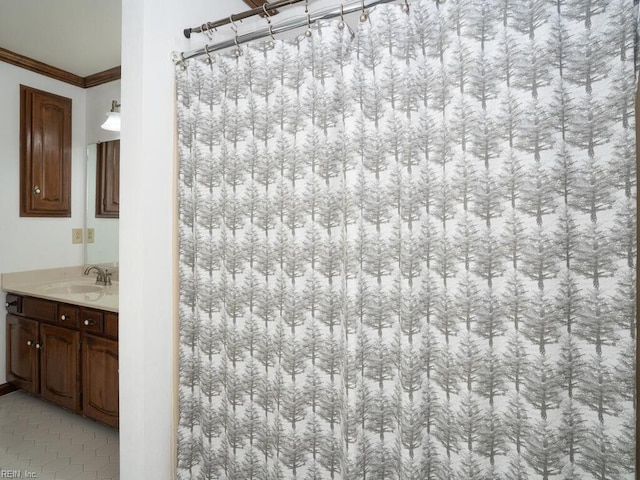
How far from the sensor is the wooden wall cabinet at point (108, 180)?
2914mm

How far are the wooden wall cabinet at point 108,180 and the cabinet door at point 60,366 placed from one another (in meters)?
0.98

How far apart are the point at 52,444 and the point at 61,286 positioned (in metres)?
1.13

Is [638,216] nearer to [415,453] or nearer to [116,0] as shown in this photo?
[415,453]

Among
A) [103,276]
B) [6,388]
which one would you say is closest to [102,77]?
[103,276]

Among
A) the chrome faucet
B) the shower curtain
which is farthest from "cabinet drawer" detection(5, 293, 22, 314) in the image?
the shower curtain

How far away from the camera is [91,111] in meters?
3.11

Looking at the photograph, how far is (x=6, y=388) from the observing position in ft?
9.09

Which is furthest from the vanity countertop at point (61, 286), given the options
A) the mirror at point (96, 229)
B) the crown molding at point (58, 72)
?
the crown molding at point (58, 72)

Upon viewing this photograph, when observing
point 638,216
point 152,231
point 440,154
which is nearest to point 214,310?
point 152,231

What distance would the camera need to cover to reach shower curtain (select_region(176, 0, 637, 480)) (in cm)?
95

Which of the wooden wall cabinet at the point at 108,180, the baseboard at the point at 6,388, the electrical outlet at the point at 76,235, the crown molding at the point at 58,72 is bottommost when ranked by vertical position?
the baseboard at the point at 6,388

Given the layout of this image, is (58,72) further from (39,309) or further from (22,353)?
(22,353)

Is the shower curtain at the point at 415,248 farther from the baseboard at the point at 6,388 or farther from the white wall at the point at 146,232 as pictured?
the baseboard at the point at 6,388

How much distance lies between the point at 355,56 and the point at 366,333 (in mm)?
943
